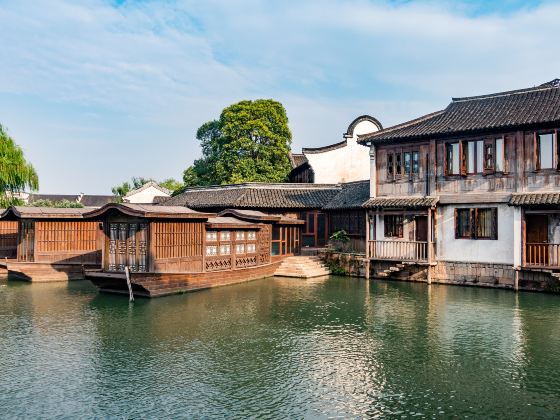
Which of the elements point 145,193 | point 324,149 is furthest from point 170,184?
point 324,149

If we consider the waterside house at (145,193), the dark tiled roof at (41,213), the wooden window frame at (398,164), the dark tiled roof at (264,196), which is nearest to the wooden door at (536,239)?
the wooden window frame at (398,164)

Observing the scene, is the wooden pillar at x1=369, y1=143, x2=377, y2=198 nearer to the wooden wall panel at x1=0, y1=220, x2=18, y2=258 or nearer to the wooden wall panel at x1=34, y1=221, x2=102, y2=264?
the wooden wall panel at x1=34, y1=221, x2=102, y2=264

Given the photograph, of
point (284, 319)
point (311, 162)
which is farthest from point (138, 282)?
point (311, 162)

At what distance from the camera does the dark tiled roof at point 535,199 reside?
1697 centimetres

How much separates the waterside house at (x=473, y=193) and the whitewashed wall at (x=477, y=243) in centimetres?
4

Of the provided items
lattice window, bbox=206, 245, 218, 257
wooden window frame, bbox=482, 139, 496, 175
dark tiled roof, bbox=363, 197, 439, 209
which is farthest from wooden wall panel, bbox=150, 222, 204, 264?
wooden window frame, bbox=482, 139, 496, 175

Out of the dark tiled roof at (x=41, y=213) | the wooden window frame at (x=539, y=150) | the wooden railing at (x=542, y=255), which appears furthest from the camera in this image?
the dark tiled roof at (x=41, y=213)

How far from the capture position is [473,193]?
19.3m

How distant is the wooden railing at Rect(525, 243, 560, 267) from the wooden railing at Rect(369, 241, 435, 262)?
3673 mm

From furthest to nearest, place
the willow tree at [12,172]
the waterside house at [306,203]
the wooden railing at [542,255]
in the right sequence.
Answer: the willow tree at [12,172]
the waterside house at [306,203]
the wooden railing at [542,255]

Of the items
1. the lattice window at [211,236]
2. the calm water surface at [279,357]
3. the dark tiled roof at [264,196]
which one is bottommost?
the calm water surface at [279,357]

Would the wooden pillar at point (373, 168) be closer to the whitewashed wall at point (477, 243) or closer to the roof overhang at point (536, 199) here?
the whitewashed wall at point (477, 243)

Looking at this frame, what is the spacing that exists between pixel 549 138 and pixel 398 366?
12.6 m

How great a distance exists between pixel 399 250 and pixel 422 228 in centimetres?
149
